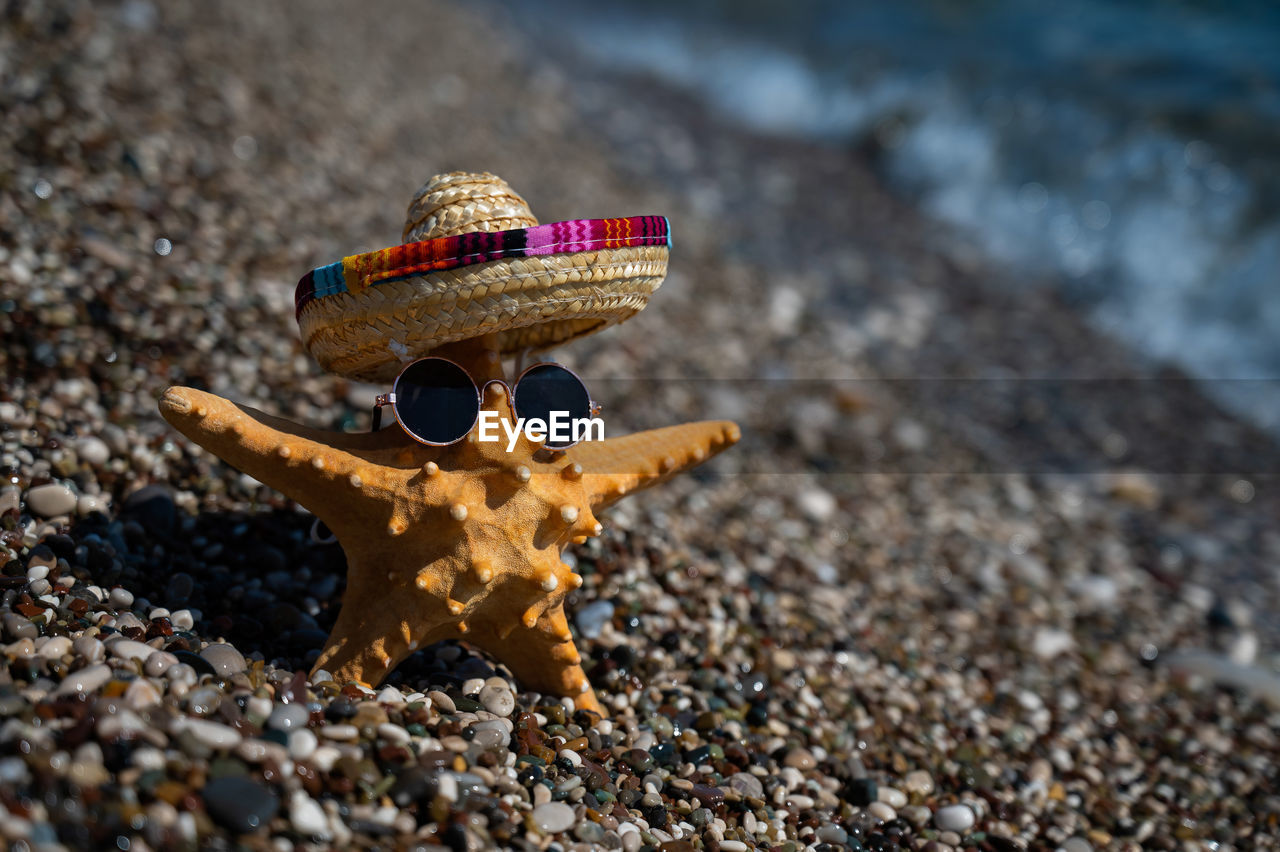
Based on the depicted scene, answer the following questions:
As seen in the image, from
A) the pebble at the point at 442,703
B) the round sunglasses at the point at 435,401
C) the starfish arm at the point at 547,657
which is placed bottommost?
the pebble at the point at 442,703

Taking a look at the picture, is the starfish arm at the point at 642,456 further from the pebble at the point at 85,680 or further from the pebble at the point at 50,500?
the pebble at the point at 50,500

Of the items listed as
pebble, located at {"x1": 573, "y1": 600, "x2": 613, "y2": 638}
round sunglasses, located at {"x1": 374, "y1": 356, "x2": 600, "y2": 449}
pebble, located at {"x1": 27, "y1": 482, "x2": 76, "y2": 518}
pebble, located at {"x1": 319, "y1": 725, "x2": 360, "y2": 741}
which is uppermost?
round sunglasses, located at {"x1": 374, "y1": 356, "x2": 600, "y2": 449}

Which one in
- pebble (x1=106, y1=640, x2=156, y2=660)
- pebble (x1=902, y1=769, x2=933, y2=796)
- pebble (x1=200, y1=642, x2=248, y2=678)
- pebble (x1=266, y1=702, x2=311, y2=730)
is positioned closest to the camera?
pebble (x1=266, y1=702, x2=311, y2=730)

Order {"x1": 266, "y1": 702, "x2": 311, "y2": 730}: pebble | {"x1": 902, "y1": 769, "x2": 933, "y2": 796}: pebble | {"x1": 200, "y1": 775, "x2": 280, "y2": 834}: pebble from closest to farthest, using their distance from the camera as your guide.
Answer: {"x1": 200, "y1": 775, "x2": 280, "y2": 834}: pebble < {"x1": 266, "y1": 702, "x2": 311, "y2": 730}: pebble < {"x1": 902, "y1": 769, "x2": 933, "y2": 796}: pebble

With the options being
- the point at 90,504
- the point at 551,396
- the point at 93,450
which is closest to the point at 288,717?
the point at 551,396

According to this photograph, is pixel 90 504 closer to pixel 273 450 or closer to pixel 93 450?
pixel 93 450

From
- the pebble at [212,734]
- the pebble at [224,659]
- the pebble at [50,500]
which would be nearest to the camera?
the pebble at [212,734]

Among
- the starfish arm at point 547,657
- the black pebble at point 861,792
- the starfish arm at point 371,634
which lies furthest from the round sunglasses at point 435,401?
the black pebble at point 861,792

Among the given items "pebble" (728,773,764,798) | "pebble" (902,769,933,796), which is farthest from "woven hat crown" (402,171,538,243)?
"pebble" (902,769,933,796)

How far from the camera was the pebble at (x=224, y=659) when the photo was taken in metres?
2.80

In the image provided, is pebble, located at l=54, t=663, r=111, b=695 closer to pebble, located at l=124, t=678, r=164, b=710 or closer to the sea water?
pebble, located at l=124, t=678, r=164, b=710

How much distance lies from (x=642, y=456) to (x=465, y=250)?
109 centimetres

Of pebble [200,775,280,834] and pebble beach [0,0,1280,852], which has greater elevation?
pebble beach [0,0,1280,852]

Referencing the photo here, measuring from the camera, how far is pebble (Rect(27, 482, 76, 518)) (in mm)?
3369
